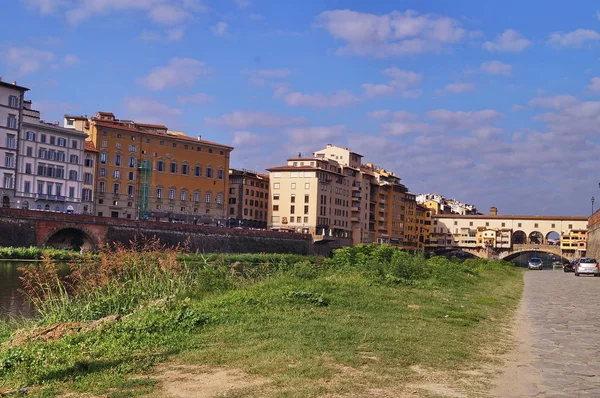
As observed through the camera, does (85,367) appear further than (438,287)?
No

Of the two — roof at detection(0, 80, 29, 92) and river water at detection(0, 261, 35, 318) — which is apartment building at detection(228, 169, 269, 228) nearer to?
roof at detection(0, 80, 29, 92)

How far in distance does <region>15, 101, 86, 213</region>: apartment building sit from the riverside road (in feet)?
227

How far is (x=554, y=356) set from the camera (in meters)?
9.02

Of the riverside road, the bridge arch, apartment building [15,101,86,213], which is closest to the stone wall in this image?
the bridge arch

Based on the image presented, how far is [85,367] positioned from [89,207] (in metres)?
80.0

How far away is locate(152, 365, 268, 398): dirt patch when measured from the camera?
6.09 metres

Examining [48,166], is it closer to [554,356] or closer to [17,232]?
[17,232]

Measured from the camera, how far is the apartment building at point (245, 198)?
359 feet

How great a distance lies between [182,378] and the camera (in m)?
6.66

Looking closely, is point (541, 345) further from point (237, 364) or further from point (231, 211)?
point (231, 211)

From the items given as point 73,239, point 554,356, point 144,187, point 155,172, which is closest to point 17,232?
point 73,239

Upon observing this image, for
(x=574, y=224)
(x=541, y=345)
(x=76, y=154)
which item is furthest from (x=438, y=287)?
(x=574, y=224)

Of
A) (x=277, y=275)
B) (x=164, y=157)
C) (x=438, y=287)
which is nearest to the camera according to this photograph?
(x=277, y=275)

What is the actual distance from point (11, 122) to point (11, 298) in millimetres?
53735
